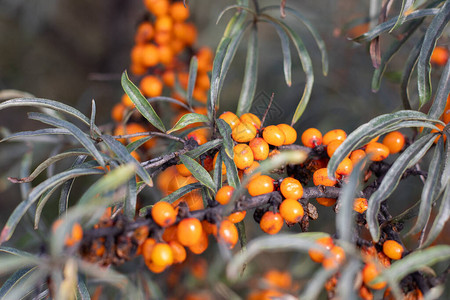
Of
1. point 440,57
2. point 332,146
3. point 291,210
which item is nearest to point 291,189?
point 291,210

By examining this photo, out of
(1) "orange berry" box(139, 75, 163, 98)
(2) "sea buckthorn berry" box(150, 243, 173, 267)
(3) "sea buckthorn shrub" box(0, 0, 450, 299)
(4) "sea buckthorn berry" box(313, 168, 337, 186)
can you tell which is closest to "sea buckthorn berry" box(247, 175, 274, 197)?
(3) "sea buckthorn shrub" box(0, 0, 450, 299)

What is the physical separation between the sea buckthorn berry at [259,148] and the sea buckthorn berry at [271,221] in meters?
0.13

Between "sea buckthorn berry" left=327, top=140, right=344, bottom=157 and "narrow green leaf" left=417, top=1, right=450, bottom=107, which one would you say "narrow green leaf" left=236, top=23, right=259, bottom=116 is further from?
"narrow green leaf" left=417, top=1, right=450, bottom=107

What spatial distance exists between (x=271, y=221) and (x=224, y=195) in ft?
0.34

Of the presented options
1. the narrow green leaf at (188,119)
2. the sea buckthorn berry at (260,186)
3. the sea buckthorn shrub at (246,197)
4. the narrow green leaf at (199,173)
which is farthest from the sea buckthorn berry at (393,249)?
the narrow green leaf at (188,119)

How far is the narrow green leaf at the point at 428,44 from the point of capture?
2.81 ft

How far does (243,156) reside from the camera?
785 mm

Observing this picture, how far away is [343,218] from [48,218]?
1440 millimetres

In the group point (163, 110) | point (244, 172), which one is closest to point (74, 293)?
point (244, 172)

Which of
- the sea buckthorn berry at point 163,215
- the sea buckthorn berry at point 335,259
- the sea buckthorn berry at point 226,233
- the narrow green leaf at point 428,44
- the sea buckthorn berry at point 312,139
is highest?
the narrow green leaf at point 428,44

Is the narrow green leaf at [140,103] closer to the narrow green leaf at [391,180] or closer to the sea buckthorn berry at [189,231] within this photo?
the sea buckthorn berry at [189,231]

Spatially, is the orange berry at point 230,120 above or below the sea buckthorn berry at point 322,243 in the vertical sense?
above

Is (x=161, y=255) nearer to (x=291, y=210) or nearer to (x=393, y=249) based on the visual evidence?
(x=291, y=210)

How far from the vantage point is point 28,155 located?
3.52ft
